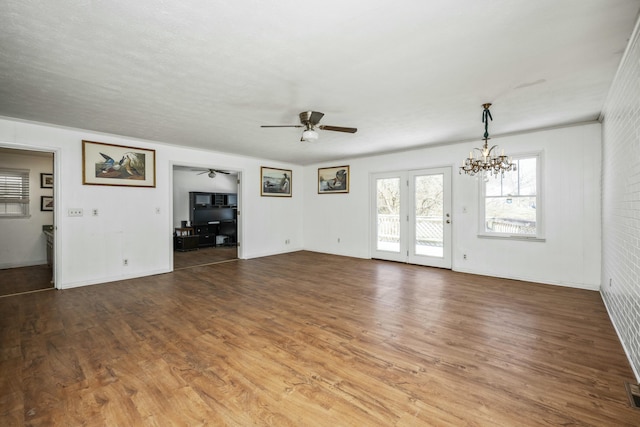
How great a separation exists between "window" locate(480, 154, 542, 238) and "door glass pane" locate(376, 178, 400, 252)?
1744mm

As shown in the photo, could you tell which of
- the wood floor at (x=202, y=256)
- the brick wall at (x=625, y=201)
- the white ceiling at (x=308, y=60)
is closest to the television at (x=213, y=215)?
the wood floor at (x=202, y=256)

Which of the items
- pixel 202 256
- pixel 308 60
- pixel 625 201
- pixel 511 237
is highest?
pixel 308 60

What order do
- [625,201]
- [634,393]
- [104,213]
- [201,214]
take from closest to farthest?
[634,393]
[625,201]
[104,213]
[201,214]

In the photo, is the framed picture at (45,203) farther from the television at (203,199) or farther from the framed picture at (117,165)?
the television at (203,199)

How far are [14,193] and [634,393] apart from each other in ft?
31.6

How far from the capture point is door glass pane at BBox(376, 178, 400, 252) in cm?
642

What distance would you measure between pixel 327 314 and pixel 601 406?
2315 millimetres

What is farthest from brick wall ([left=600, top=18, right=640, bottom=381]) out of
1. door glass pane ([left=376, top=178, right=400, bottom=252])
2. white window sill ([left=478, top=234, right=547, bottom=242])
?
door glass pane ([left=376, top=178, right=400, bottom=252])

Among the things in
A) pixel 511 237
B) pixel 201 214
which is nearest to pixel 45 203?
pixel 201 214

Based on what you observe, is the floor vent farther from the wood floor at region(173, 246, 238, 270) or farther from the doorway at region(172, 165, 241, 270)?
the doorway at region(172, 165, 241, 270)

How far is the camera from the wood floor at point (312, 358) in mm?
1760

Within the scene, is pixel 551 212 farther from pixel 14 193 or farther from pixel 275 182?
pixel 14 193

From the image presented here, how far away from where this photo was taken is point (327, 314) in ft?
11.0

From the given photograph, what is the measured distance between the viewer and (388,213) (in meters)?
6.59
